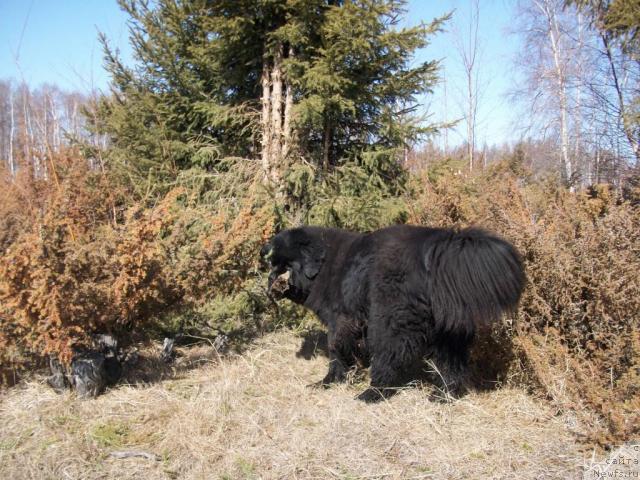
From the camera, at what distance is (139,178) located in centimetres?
730

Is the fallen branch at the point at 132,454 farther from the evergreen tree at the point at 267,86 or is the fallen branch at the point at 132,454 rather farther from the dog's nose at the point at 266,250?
the evergreen tree at the point at 267,86

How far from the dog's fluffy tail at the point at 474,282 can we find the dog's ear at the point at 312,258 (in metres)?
1.51

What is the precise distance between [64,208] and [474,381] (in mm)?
4228

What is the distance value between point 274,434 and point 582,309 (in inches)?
119

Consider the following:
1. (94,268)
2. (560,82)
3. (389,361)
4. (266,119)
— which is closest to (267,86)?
(266,119)

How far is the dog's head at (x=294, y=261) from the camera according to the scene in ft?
16.8

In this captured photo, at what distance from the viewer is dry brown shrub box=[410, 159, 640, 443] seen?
3.56 m

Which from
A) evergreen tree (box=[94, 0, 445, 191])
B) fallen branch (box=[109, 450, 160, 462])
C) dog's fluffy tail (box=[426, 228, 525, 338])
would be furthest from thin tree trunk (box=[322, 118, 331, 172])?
fallen branch (box=[109, 450, 160, 462])

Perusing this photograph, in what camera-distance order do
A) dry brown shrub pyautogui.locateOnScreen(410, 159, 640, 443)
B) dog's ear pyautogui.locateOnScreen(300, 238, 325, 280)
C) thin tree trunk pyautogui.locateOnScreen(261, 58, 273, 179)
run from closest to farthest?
dry brown shrub pyautogui.locateOnScreen(410, 159, 640, 443) < dog's ear pyautogui.locateOnScreen(300, 238, 325, 280) < thin tree trunk pyautogui.locateOnScreen(261, 58, 273, 179)

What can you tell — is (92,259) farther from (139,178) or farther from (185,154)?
(185,154)

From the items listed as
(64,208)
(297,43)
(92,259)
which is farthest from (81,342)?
(297,43)

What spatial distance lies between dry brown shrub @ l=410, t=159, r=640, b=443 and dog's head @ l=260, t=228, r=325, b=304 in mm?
2004

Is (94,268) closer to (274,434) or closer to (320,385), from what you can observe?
(274,434)

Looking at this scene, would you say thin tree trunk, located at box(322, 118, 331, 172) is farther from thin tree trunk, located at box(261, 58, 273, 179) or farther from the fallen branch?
the fallen branch
